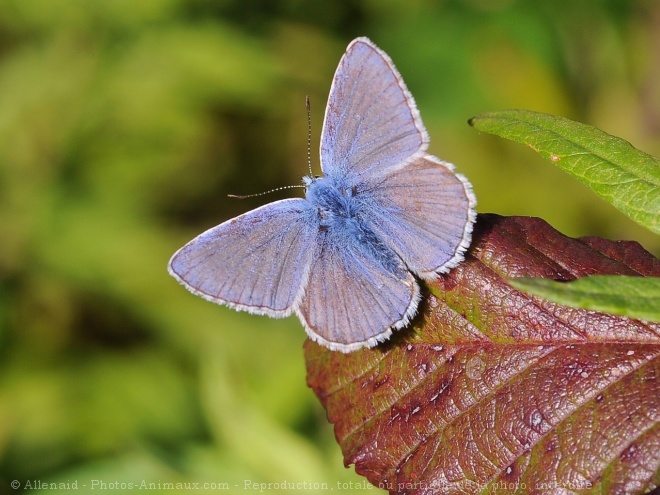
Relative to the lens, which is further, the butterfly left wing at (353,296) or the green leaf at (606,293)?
the butterfly left wing at (353,296)

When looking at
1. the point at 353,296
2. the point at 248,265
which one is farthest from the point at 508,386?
the point at 248,265

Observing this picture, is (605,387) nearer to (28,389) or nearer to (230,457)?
(230,457)

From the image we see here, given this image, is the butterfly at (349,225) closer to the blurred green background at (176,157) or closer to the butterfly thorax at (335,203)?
the butterfly thorax at (335,203)

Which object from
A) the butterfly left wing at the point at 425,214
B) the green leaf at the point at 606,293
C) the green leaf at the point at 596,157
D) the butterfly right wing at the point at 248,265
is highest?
the green leaf at the point at 596,157

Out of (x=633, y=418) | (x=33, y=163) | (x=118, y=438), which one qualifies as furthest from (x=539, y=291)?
(x=33, y=163)

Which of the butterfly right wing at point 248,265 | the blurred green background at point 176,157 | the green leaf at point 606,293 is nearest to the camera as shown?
the green leaf at point 606,293

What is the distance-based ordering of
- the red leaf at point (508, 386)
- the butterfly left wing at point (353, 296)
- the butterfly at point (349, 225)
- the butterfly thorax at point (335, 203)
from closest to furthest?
the red leaf at point (508, 386)
the butterfly left wing at point (353, 296)
the butterfly at point (349, 225)
the butterfly thorax at point (335, 203)

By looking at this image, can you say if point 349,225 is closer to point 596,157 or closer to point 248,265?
point 248,265

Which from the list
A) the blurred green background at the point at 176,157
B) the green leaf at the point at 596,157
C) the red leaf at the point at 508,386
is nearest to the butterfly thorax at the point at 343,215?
the red leaf at the point at 508,386
